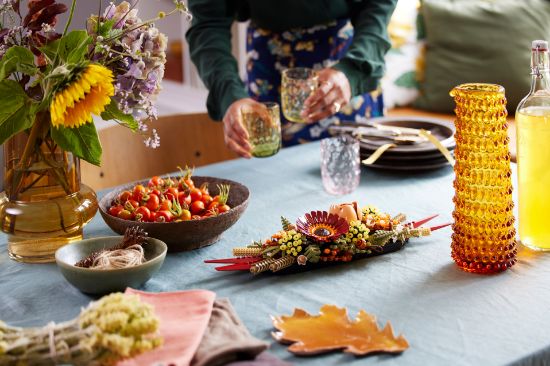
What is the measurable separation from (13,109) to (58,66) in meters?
0.11

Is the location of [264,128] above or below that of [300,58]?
below

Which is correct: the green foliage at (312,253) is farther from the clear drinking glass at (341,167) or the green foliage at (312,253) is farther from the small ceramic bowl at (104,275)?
the clear drinking glass at (341,167)

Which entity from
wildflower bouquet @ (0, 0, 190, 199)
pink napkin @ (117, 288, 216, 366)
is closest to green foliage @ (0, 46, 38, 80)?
wildflower bouquet @ (0, 0, 190, 199)

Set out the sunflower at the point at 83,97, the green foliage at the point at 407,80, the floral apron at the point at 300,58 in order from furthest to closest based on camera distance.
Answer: the green foliage at the point at 407,80 → the floral apron at the point at 300,58 → the sunflower at the point at 83,97

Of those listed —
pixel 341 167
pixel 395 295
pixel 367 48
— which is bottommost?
pixel 395 295

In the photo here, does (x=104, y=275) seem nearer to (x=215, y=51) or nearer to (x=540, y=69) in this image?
(x=540, y=69)

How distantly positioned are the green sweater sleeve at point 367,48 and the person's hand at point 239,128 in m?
0.33

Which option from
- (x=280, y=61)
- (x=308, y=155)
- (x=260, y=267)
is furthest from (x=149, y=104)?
(x=280, y=61)

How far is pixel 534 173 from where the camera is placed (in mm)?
1239

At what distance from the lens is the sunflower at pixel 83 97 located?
3.54 feet

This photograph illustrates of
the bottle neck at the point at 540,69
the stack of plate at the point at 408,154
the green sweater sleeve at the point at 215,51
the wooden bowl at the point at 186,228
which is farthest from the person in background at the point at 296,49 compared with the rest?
the bottle neck at the point at 540,69

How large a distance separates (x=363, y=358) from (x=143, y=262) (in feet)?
1.26

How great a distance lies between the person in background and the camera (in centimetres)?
203

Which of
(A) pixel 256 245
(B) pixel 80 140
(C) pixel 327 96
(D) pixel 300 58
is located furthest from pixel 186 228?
(D) pixel 300 58
